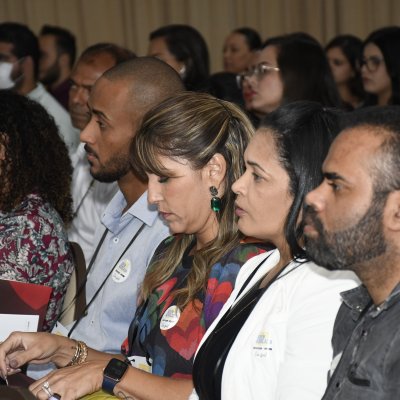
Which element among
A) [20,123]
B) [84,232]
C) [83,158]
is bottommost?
[84,232]

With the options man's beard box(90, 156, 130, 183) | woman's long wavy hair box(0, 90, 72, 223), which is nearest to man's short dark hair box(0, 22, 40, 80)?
woman's long wavy hair box(0, 90, 72, 223)

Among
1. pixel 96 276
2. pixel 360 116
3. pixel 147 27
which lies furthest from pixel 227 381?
pixel 147 27

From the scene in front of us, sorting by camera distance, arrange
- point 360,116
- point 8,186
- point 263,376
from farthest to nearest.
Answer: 1. point 8,186
2. point 263,376
3. point 360,116

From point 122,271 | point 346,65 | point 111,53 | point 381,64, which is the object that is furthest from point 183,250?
point 346,65

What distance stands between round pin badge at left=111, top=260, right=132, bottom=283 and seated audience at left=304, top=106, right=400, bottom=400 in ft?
3.75

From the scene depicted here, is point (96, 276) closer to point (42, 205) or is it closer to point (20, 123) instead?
point (42, 205)

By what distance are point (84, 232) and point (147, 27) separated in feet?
12.9

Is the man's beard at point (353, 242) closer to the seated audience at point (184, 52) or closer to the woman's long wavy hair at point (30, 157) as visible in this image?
the woman's long wavy hair at point (30, 157)

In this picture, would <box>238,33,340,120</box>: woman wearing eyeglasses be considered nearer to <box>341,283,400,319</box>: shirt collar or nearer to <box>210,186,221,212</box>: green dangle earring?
<box>210,186,221,212</box>: green dangle earring

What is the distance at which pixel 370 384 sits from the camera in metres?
1.49

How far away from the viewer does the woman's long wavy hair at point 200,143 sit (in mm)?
2305

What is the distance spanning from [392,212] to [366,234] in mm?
62

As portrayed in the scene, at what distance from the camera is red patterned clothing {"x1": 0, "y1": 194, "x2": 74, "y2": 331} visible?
2732mm

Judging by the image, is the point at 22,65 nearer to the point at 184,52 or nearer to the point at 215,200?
the point at 184,52
